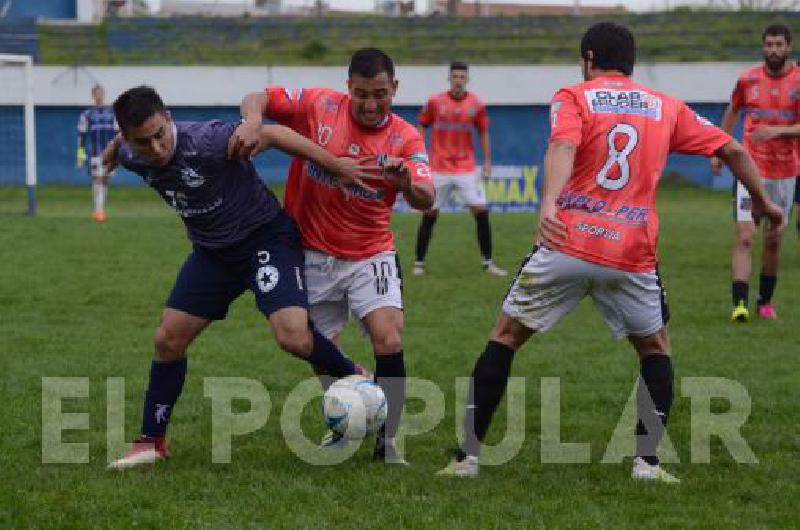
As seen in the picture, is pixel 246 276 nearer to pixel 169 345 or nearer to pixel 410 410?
pixel 169 345

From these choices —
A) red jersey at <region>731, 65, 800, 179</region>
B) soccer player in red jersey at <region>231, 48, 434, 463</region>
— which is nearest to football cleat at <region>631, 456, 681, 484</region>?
soccer player in red jersey at <region>231, 48, 434, 463</region>

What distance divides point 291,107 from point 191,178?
2.34 ft

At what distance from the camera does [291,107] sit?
6.23 meters

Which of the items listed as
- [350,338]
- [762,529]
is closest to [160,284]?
[350,338]

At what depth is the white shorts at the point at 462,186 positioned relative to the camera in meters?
15.3

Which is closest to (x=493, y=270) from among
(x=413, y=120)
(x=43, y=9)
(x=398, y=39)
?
(x=413, y=120)

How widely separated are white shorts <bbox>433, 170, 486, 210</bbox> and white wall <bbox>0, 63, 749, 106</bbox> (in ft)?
67.1

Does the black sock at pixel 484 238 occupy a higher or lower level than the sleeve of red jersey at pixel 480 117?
lower

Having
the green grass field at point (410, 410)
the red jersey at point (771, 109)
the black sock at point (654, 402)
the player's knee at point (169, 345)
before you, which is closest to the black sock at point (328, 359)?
the green grass field at point (410, 410)

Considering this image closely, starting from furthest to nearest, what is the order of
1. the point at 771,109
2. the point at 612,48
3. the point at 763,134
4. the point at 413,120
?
1. the point at 413,120
2. the point at 771,109
3. the point at 763,134
4. the point at 612,48

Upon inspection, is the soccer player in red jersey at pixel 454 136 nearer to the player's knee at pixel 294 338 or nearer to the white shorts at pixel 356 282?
the white shorts at pixel 356 282

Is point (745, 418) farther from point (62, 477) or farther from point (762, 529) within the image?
point (62, 477)

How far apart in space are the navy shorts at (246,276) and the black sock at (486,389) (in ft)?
2.93

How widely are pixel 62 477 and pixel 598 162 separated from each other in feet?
8.84
